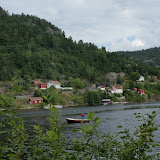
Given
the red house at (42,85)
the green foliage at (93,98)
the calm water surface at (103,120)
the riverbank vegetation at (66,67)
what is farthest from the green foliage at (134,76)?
the calm water surface at (103,120)

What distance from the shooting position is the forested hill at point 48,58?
125325mm

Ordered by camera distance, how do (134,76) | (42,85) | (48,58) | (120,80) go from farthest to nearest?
1. (134,76)
2. (120,80)
3. (48,58)
4. (42,85)

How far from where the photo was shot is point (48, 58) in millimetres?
140250

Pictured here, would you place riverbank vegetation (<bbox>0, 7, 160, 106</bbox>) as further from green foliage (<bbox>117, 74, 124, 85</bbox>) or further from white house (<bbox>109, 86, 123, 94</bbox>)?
white house (<bbox>109, 86, 123, 94</bbox>)

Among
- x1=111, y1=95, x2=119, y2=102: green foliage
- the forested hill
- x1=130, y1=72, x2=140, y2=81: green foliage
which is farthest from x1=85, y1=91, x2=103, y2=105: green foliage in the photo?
x1=130, y1=72, x2=140, y2=81: green foliage

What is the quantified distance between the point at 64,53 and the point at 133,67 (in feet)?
164

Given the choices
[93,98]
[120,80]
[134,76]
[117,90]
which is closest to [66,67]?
[120,80]

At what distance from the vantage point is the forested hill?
125325 millimetres

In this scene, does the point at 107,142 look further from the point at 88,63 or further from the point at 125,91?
the point at 88,63

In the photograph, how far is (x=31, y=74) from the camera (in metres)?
121

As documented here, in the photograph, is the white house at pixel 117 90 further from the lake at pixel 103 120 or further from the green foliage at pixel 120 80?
the lake at pixel 103 120

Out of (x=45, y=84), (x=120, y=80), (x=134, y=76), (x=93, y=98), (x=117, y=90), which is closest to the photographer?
(x=93, y=98)

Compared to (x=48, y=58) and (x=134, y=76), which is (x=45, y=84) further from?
(x=134, y=76)

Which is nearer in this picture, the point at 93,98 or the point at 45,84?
the point at 93,98
